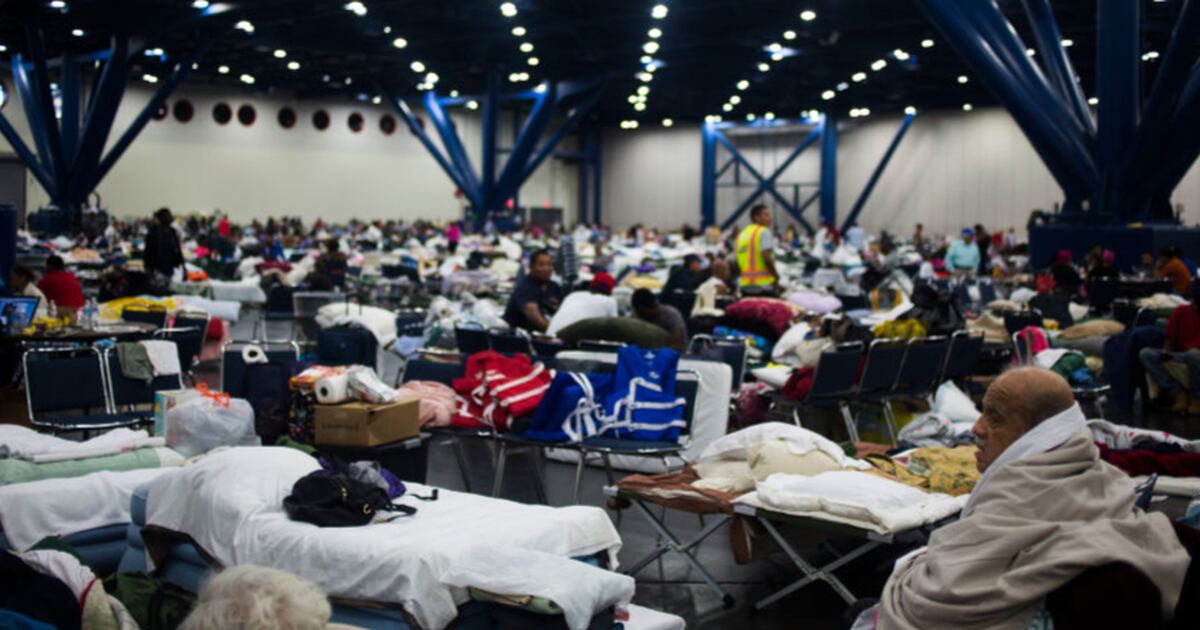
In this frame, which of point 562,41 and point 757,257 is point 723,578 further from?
point 562,41

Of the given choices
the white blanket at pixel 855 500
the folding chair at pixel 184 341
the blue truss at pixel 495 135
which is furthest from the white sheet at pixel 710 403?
the blue truss at pixel 495 135

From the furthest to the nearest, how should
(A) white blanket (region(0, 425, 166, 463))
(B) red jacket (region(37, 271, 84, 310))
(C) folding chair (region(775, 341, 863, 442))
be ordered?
(B) red jacket (region(37, 271, 84, 310)), (C) folding chair (region(775, 341, 863, 442)), (A) white blanket (region(0, 425, 166, 463))

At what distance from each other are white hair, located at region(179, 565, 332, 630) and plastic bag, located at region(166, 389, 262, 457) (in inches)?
134

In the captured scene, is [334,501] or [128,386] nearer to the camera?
[334,501]

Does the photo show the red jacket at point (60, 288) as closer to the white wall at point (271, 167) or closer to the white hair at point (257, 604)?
the white hair at point (257, 604)

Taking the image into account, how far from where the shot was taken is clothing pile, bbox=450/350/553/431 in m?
6.81

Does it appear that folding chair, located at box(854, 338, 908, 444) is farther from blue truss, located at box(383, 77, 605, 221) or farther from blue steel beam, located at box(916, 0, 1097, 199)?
blue truss, located at box(383, 77, 605, 221)

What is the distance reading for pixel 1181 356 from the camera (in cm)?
991

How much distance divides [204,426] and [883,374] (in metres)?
4.40

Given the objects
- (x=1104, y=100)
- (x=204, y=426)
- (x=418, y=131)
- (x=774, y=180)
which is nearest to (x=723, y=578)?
(x=204, y=426)

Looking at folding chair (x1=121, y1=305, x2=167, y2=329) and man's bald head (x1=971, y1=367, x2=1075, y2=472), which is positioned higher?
man's bald head (x1=971, y1=367, x2=1075, y2=472)

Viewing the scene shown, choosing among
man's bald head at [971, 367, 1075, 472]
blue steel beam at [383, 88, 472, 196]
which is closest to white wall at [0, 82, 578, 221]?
blue steel beam at [383, 88, 472, 196]

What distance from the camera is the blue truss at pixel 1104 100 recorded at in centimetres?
1538

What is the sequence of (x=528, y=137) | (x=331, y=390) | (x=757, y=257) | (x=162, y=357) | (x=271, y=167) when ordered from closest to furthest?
(x=331, y=390) < (x=162, y=357) < (x=757, y=257) < (x=528, y=137) < (x=271, y=167)
